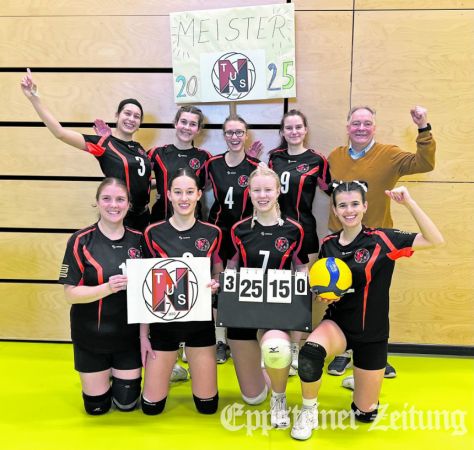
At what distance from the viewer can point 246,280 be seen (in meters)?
2.72

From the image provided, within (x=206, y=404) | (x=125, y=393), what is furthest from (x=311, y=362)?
(x=125, y=393)

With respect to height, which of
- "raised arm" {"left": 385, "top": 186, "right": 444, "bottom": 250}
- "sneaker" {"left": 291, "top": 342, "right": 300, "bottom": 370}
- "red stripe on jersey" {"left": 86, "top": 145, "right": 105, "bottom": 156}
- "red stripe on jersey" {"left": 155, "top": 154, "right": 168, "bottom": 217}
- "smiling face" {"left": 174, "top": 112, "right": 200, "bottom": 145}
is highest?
"smiling face" {"left": 174, "top": 112, "right": 200, "bottom": 145}

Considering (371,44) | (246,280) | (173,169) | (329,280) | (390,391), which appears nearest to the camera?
(329,280)

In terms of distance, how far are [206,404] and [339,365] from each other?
1229mm

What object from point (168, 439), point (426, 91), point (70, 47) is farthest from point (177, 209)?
point (426, 91)

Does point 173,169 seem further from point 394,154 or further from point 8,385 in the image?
point 8,385

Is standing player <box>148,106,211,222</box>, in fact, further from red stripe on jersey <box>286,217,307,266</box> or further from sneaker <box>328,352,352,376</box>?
sneaker <box>328,352,352,376</box>

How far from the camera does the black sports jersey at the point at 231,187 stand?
341 centimetres

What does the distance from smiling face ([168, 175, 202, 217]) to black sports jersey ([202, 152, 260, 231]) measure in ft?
1.98

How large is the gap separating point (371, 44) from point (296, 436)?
321cm

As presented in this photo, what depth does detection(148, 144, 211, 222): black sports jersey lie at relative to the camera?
3516 mm

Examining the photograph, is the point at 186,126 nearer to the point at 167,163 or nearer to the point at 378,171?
the point at 167,163

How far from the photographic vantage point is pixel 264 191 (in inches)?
110

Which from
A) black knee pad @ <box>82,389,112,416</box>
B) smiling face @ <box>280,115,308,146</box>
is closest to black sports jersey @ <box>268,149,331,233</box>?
smiling face @ <box>280,115,308,146</box>
